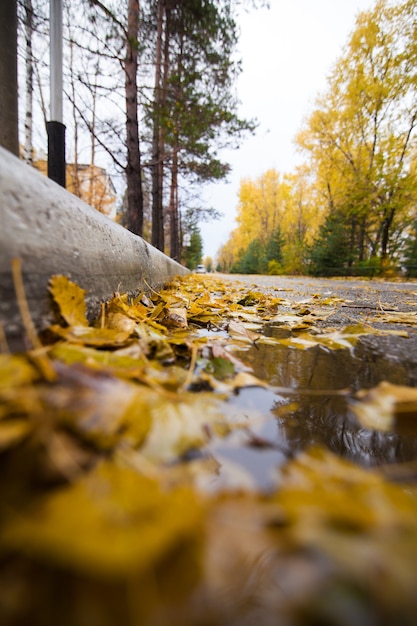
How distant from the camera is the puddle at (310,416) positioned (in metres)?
0.40

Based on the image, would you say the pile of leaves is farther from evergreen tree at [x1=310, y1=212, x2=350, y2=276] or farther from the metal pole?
evergreen tree at [x1=310, y1=212, x2=350, y2=276]

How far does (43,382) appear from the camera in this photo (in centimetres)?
37

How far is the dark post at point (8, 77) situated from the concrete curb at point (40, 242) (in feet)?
8.90

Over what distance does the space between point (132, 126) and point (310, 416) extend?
542cm

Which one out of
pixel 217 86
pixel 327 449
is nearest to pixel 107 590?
pixel 327 449

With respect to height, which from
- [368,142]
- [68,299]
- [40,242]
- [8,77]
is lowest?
[68,299]

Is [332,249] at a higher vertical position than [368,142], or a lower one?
lower

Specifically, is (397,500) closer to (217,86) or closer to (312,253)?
(217,86)

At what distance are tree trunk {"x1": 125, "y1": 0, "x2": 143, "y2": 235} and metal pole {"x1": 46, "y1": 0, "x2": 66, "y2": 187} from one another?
2.78m

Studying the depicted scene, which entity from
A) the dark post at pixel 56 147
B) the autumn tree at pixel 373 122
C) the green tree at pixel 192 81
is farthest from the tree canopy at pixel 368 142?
the dark post at pixel 56 147

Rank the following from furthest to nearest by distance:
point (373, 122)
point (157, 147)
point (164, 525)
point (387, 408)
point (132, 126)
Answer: point (373, 122)
point (157, 147)
point (132, 126)
point (387, 408)
point (164, 525)

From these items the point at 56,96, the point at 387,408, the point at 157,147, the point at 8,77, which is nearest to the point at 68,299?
the point at 387,408

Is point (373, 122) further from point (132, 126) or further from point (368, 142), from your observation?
point (132, 126)

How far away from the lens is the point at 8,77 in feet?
8.70
